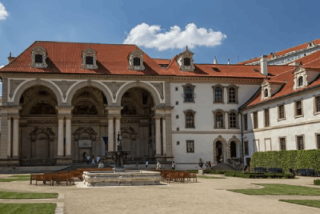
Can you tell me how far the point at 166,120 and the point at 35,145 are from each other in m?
18.1

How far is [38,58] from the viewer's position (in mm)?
50938

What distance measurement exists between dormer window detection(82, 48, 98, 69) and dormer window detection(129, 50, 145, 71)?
4.33 meters

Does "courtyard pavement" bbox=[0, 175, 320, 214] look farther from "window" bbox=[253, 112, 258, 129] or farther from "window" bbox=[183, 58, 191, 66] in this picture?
"window" bbox=[183, 58, 191, 66]

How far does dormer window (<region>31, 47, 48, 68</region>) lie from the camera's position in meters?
50.6

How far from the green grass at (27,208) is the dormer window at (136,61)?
3791 cm

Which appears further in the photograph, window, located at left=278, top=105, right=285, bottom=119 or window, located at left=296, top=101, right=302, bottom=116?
window, located at left=278, top=105, right=285, bottom=119

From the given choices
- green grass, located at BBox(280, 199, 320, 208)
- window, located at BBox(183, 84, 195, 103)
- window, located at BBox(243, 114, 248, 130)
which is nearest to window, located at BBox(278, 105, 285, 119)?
window, located at BBox(243, 114, 248, 130)

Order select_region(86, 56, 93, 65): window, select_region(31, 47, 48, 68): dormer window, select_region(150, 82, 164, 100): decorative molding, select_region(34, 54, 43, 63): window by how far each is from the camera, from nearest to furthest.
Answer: select_region(31, 47, 48, 68): dormer window, select_region(34, 54, 43, 63): window, select_region(86, 56, 93, 65): window, select_region(150, 82, 164, 100): decorative molding

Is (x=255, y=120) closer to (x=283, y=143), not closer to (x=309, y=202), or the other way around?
(x=283, y=143)

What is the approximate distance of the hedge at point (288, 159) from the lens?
37.2m

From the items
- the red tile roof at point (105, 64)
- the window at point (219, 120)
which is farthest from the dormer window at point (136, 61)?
the window at point (219, 120)

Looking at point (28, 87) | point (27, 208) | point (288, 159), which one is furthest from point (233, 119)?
point (27, 208)

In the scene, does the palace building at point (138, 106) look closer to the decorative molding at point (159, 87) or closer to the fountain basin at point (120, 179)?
the decorative molding at point (159, 87)

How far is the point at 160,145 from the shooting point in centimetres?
5238
